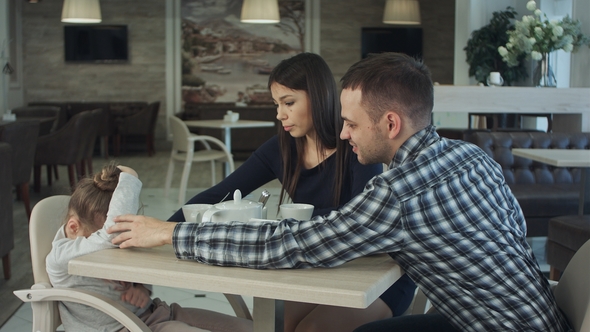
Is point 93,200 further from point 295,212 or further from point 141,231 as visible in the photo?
point 295,212

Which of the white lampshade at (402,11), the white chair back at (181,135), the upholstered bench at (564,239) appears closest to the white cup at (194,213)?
the upholstered bench at (564,239)

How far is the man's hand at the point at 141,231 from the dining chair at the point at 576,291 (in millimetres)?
913

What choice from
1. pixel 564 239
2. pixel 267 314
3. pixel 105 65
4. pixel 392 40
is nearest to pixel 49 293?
pixel 267 314

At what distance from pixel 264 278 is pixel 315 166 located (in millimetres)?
931

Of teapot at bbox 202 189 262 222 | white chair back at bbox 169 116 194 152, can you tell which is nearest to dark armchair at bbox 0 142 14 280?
teapot at bbox 202 189 262 222

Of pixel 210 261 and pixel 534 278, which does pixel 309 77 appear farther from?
pixel 534 278

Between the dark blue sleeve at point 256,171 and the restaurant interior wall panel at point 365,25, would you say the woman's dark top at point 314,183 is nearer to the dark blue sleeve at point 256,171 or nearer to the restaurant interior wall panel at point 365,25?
the dark blue sleeve at point 256,171

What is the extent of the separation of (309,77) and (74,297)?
0.98 metres

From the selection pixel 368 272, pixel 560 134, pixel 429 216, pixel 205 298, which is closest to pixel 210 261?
pixel 368 272

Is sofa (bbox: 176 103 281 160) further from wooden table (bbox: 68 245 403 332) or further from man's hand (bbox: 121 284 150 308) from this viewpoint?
wooden table (bbox: 68 245 403 332)

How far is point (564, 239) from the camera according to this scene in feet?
12.2

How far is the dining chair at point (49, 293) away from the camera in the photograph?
5.41 ft

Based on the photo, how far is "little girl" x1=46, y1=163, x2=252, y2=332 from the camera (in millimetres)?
1767

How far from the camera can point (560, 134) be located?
5.14 meters
